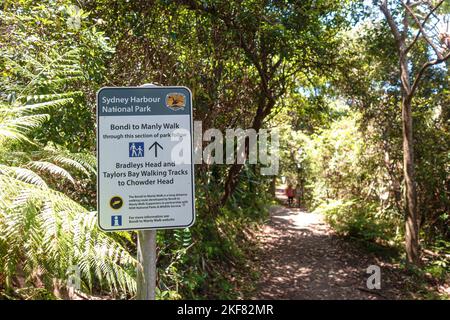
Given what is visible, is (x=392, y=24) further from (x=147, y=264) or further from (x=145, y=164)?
(x=147, y=264)

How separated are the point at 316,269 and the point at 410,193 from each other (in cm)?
259

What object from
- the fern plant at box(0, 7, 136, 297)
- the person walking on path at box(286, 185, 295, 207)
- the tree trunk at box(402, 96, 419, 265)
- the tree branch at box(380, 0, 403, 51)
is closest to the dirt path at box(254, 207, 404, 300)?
the tree trunk at box(402, 96, 419, 265)

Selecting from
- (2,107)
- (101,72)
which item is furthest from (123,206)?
(101,72)

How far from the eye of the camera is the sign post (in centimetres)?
174

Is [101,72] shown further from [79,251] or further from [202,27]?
[79,251]

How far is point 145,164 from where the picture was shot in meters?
1.76

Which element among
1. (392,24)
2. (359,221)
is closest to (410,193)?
(359,221)

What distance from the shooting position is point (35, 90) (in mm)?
3418

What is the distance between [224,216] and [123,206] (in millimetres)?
6576

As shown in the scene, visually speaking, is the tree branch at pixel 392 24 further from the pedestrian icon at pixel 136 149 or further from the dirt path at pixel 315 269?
the pedestrian icon at pixel 136 149

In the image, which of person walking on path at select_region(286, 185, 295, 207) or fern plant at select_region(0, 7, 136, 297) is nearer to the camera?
fern plant at select_region(0, 7, 136, 297)

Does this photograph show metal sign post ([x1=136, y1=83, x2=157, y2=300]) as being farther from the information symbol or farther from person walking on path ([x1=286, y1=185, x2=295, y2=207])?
person walking on path ([x1=286, y1=185, x2=295, y2=207])

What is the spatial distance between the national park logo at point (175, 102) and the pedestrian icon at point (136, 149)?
231mm

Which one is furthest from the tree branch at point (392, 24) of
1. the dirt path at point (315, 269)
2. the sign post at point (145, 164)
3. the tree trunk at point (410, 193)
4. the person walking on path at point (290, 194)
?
the person walking on path at point (290, 194)
